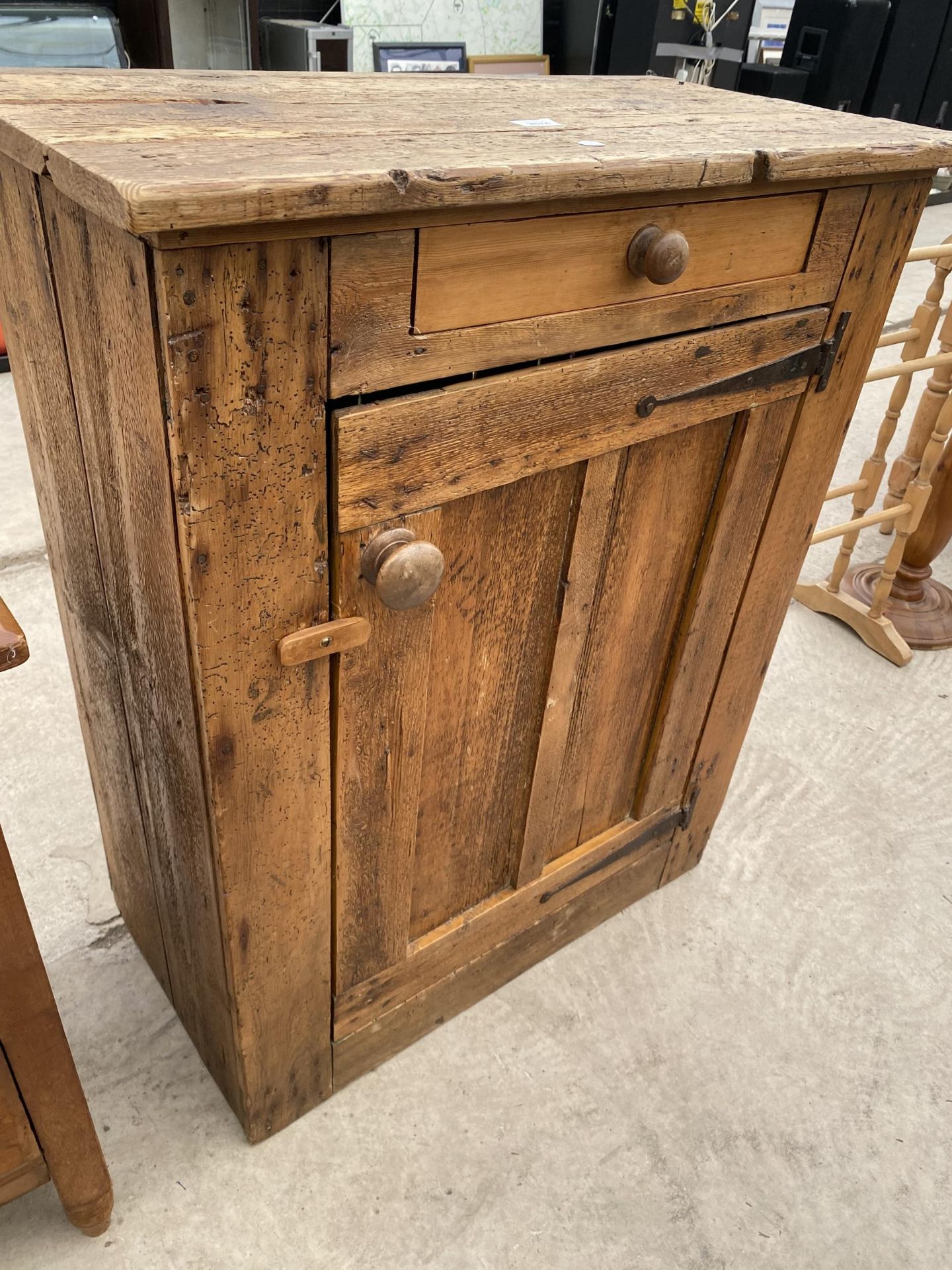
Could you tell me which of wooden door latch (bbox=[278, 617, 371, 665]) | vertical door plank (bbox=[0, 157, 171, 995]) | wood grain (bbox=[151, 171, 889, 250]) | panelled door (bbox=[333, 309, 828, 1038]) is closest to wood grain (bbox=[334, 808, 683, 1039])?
panelled door (bbox=[333, 309, 828, 1038])

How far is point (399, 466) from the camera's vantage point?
3.06 feet

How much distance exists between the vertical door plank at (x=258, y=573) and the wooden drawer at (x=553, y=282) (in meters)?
0.05

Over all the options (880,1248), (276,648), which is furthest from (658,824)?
(276,648)

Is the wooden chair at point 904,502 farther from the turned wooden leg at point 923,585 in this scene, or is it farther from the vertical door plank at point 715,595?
the vertical door plank at point 715,595

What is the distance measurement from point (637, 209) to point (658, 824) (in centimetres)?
110

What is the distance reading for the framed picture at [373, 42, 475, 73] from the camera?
440 cm

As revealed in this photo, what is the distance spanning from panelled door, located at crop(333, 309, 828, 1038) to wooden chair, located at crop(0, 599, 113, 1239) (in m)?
0.35

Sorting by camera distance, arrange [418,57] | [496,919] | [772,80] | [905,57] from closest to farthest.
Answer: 1. [496,919]
2. [418,57]
3. [772,80]
4. [905,57]

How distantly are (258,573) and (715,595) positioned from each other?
0.78 m

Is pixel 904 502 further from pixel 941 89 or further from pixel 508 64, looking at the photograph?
pixel 941 89

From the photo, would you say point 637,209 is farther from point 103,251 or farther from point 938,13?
point 938,13

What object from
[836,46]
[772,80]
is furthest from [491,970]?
[836,46]

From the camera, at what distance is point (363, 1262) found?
51.9 inches

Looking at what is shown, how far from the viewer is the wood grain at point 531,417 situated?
910 millimetres
